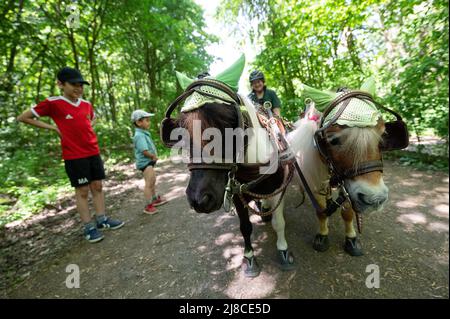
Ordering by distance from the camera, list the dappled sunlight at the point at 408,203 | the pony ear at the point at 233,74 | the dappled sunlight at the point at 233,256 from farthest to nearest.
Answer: the dappled sunlight at the point at 408,203
the dappled sunlight at the point at 233,256
the pony ear at the point at 233,74

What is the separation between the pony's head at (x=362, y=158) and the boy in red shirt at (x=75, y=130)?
3682 millimetres

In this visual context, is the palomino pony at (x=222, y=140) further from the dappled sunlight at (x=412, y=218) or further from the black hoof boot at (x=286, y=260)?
the dappled sunlight at (x=412, y=218)

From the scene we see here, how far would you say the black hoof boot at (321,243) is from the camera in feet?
9.42

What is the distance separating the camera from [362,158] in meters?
1.66

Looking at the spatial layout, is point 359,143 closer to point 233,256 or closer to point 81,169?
point 233,256

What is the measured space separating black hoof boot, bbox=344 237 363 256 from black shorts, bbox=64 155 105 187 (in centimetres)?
409

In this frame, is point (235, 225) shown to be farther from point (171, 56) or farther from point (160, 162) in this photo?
point (171, 56)

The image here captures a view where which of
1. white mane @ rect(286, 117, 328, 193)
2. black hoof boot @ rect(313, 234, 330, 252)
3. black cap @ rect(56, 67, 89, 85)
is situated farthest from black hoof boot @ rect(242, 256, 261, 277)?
black cap @ rect(56, 67, 89, 85)

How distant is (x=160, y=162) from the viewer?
8.97 metres

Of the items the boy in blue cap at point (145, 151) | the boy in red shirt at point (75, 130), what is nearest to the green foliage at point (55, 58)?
the boy in red shirt at point (75, 130)

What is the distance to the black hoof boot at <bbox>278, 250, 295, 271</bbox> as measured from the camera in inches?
104

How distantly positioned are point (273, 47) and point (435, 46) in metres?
4.12

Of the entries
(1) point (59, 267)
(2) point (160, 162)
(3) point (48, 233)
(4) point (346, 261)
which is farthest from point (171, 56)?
(4) point (346, 261)

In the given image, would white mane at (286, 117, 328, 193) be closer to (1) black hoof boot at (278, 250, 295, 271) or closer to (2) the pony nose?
(1) black hoof boot at (278, 250, 295, 271)
